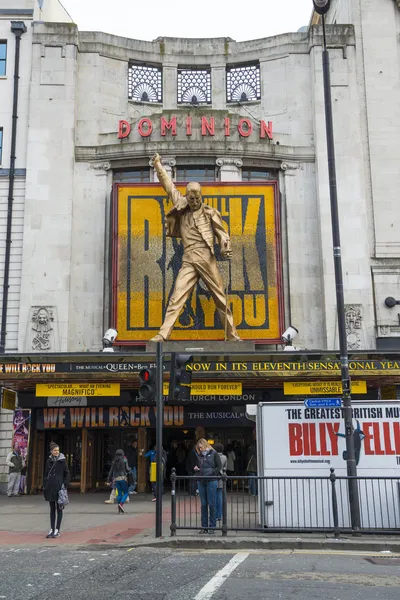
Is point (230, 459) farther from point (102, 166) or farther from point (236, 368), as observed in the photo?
point (102, 166)

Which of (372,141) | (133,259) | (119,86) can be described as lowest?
(133,259)

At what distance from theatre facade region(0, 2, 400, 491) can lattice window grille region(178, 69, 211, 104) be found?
59mm

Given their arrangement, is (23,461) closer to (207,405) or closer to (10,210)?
(207,405)

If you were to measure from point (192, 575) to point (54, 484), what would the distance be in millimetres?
4657

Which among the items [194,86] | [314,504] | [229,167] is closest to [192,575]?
[314,504]

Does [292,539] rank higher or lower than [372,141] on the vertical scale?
lower

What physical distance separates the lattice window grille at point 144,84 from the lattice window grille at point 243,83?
2929 millimetres

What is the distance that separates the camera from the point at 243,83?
2748cm

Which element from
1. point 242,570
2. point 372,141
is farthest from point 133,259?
point 242,570

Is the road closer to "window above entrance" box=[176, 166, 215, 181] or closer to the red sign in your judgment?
"window above entrance" box=[176, 166, 215, 181]

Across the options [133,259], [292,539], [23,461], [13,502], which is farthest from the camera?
[133,259]

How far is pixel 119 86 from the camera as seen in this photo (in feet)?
88.9

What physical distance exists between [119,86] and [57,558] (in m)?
21.0

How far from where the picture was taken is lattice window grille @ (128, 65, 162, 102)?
2738 cm
